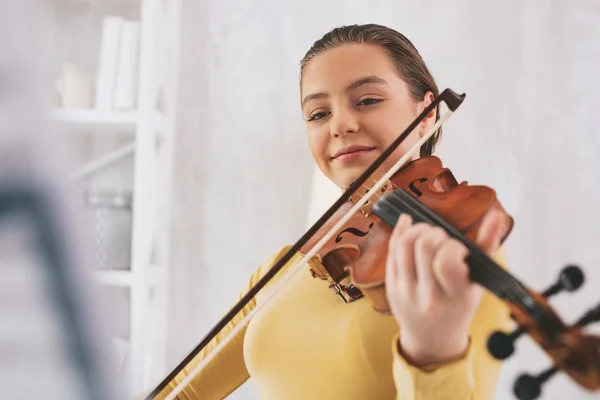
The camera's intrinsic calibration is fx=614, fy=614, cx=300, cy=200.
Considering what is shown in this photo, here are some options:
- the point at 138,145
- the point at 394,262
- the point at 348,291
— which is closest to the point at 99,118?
the point at 138,145

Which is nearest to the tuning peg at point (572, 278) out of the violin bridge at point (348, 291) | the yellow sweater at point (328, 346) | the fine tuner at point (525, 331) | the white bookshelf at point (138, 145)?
the fine tuner at point (525, 331)

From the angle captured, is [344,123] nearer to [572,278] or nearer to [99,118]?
[572,278]

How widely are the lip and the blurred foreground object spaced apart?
25 cm

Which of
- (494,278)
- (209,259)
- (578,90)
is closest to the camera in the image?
(494,278)

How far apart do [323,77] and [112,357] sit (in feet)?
2.53

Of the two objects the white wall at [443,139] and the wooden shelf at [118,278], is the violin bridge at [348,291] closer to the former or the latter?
the white wall at [443,139]

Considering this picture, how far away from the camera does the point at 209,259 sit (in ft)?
4.18

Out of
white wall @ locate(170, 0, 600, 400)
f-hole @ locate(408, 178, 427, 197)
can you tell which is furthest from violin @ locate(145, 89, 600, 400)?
white wall @ locate(170, 0, 600, 400)

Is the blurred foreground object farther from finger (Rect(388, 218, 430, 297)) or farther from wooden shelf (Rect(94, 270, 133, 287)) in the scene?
wooden shelf (Rect(94, 270, 133, 287))

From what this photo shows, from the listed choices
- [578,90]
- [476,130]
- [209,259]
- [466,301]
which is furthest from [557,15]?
[466,301]

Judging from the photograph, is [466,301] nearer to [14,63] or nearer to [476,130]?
[14,63]

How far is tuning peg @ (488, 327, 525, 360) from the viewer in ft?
1.00

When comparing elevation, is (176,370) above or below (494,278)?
above

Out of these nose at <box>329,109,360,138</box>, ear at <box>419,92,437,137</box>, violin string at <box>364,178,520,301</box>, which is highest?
nose at <box>329,109,360,138</box>
